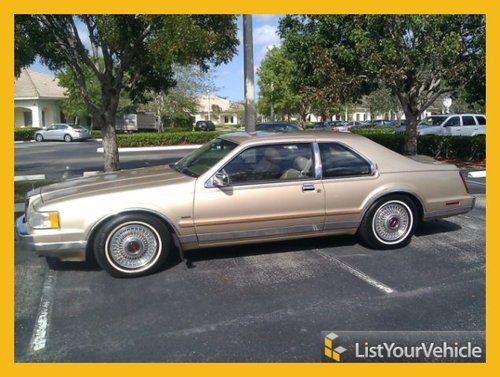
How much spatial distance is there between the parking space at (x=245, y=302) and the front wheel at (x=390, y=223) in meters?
0.13

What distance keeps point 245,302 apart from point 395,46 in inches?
384

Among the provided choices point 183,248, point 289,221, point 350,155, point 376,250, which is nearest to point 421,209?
point 376,250

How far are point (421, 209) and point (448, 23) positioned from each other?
8.08 meters

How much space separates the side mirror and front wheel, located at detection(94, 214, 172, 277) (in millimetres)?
725

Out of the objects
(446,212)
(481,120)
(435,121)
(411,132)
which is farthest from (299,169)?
(481,120)

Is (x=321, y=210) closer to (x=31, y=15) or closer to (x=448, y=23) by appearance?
(x=31, y=15)

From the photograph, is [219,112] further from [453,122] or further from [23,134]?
[453,122]

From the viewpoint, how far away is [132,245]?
449 cm

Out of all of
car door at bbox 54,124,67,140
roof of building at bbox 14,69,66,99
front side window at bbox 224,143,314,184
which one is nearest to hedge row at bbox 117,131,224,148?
car door at bbox 54,124,67,140

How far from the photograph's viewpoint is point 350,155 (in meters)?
5.28

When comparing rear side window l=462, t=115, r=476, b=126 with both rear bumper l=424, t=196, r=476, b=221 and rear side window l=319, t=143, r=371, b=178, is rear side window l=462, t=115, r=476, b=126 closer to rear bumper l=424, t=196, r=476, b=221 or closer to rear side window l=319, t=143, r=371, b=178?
rear bumper l=424, t=196, r=476, b=221

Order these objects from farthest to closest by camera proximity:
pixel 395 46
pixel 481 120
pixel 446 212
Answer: pixel 481 120 < pixel 395 46 < pixel 446 212

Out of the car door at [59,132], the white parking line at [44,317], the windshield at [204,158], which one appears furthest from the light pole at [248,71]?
the car door at [59,132]

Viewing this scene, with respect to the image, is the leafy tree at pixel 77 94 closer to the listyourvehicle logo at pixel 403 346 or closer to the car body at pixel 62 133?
the car body at pixel 62 133
